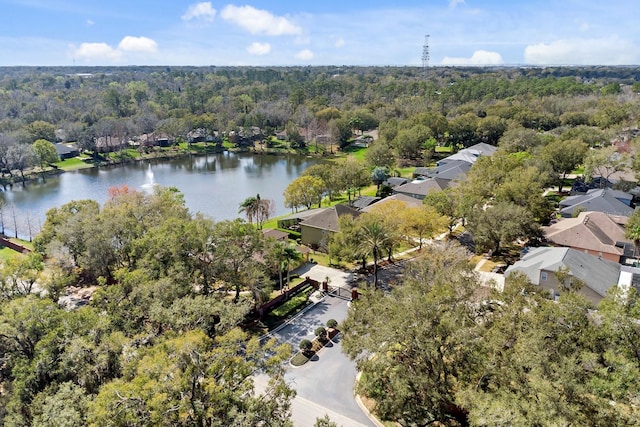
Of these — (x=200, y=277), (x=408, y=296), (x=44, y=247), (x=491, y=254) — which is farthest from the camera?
(x=491, y=254)

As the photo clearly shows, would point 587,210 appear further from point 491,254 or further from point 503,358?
point 503,358

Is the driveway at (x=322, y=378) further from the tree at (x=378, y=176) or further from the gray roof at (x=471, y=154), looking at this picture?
the gray roof at (x=471, y=154)

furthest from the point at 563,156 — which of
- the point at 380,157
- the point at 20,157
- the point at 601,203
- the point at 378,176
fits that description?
the point at 20,157

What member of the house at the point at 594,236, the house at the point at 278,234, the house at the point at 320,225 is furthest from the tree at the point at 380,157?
the house at the point at 594,236

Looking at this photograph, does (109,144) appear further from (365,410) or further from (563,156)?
(365,410)

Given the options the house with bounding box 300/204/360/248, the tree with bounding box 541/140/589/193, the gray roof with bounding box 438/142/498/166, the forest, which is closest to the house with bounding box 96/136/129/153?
the forest

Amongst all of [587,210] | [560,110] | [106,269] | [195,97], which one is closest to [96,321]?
[106,269]

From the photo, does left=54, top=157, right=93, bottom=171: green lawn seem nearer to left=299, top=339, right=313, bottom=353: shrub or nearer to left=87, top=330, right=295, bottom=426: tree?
left=299, top=339, right=313, bottom=353: shrub
